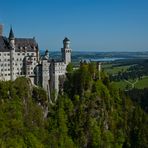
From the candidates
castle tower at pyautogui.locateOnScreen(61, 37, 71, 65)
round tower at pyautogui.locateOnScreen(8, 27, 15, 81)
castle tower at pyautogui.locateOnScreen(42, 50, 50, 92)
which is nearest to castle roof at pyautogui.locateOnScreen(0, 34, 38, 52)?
round tower at pyautogui.locateOnScreen(8, 27, 15, 81)

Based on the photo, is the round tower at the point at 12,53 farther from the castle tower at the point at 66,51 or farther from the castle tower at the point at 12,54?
the castle tower at the point at 66,51

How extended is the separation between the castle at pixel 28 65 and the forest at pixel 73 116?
10.0 feet

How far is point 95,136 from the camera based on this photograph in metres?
104

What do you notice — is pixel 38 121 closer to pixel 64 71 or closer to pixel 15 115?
pixel 15 115

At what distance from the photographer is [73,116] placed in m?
105

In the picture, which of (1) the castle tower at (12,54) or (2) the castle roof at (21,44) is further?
(2) the castle roof at (21,44)

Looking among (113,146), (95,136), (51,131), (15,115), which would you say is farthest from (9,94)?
(113,146)

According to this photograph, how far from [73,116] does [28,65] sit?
18.6 m

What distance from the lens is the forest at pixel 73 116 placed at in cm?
9181

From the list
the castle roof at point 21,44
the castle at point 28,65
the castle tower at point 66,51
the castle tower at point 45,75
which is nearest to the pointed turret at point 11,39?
the castle at point 28,65

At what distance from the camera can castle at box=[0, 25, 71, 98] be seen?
100625 mm

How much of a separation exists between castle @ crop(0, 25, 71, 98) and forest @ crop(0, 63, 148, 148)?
305 centimetres

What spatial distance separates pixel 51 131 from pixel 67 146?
18.4 feet

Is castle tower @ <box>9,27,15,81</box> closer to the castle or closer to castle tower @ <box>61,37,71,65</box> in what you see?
the castle
